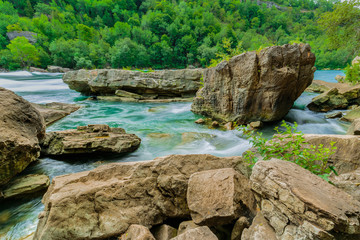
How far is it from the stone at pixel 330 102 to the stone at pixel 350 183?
10820 millimetres

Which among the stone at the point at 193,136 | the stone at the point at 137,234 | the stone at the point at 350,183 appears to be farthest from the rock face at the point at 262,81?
the stone at the point at 137,234

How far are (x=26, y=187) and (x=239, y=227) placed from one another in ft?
15.0

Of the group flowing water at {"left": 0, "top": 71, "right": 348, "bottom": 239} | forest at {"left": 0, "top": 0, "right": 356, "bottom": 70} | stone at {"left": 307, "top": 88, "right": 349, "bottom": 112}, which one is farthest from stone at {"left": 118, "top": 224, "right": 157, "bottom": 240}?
stone at {"left": 307, "top": 88, "right": 349, "bottom": 112}

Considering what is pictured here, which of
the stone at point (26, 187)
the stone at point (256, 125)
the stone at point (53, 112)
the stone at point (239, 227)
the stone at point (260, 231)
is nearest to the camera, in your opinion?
the stone at point (260, 231)

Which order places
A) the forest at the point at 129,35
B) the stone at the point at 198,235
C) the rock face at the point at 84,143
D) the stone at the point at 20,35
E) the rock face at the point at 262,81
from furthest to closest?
the stone at the point at 20,35, the forest at the point at 129,35, the rock face at the point at 262,81, the rock face at the point at 84,143, the stone at the point at 198,235

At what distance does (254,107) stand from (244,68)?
190 centimetres

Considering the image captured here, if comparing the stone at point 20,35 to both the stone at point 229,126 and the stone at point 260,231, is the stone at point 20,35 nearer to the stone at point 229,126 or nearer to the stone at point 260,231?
the stone at point 229,126

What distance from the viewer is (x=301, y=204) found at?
1491 millimetres

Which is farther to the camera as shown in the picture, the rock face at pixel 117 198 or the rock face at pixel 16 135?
the rock face at pixel 16 135

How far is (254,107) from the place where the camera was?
7.79 meters

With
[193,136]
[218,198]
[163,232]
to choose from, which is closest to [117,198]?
[163,232]

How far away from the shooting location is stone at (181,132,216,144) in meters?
7.19

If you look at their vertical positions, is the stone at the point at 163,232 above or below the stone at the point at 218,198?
below

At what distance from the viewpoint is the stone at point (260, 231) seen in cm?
163
